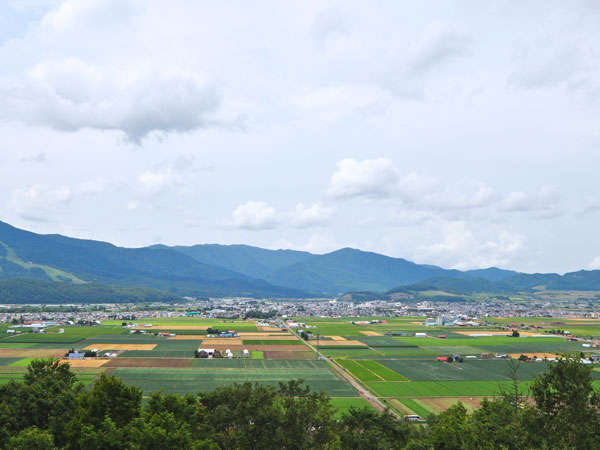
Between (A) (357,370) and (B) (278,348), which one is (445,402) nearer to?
(A) (357,370)

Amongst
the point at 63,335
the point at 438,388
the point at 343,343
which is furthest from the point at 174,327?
the point at 438,388

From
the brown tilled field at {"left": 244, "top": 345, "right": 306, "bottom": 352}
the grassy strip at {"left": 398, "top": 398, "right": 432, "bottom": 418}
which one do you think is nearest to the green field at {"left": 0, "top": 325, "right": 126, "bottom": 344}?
the brown tilled field at {"left": 244, "top": 345, "right": 306, "bottom": 352}

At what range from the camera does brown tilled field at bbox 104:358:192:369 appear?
92188 millimetres

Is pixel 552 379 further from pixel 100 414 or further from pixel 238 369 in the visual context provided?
pixel 238 369

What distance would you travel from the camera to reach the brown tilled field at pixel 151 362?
92188 millimetres

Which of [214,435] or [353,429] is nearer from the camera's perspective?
[214,435]

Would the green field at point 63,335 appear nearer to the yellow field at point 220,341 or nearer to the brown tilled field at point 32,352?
the brown tilled field at point 32,352

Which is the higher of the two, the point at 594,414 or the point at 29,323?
the point at 594,414

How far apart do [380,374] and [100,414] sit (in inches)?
2542

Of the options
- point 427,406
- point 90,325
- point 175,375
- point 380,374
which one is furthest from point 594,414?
point 90,325

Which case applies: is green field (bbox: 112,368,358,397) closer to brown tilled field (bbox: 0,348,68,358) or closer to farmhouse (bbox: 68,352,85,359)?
farmhouse (bbox: 68,352,85,359)

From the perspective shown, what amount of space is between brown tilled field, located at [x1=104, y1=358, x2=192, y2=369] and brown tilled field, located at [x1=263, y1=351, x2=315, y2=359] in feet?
61.2

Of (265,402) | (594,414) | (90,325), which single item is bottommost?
(90,325)

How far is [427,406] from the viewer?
65188mm
